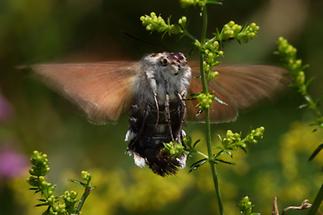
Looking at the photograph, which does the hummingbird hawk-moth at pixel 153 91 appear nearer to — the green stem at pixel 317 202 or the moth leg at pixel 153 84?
the moth leg at pixel 153 84

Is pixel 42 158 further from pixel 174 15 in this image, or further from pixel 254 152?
pixel 174 15

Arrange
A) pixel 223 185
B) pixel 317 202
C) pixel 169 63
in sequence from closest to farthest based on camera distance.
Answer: pixel 317 202 < pixel 169 63 < pixel 223 185

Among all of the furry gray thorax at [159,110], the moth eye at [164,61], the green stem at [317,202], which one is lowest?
the green stem at [317,202]

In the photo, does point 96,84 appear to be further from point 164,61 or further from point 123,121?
point 123,121

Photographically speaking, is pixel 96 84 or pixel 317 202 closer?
pixel 317 202

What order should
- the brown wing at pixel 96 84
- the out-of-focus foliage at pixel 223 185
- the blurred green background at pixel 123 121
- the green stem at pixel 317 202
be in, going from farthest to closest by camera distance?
the blurred green background at pixel 123 121, the out-of-focus foliage at pixel 223 185, the brown wing at pixel 96 84, the green stem at pixel 317 202

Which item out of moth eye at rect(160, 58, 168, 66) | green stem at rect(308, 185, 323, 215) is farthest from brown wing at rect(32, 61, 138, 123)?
green stem at rect(308, 185, 323, 215)

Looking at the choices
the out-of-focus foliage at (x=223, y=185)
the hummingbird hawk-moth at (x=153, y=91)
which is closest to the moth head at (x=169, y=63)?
the hummingbird hawk-moth at (x=153, y=91)

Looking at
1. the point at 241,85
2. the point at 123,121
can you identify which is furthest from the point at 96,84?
the point at 123,121
